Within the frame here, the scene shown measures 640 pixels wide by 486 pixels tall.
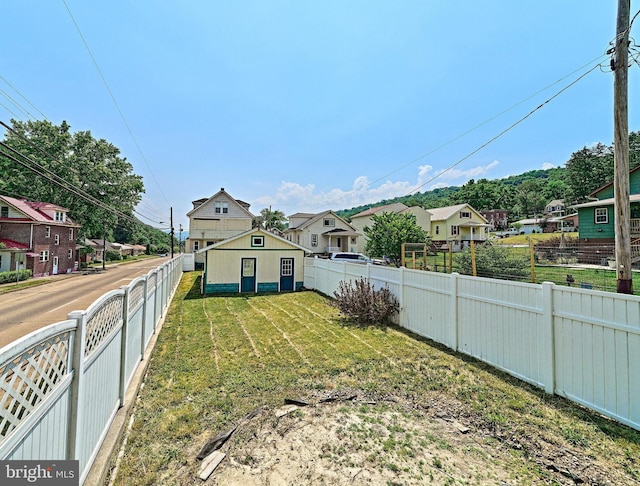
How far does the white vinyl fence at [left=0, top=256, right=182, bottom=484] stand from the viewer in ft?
5.00

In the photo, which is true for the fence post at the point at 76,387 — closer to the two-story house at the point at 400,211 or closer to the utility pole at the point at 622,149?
the utility pole at the point at 622,149

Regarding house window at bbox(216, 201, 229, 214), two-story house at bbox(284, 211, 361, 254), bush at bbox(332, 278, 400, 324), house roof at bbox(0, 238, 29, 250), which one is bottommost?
bush at bbox(332, 278, 400, 324)

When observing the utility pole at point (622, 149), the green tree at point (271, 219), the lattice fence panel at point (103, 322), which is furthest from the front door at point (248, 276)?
the green tree at point (271, 219)

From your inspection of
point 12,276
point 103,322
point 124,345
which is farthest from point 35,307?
point 103,322

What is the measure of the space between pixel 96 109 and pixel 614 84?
51.7ft

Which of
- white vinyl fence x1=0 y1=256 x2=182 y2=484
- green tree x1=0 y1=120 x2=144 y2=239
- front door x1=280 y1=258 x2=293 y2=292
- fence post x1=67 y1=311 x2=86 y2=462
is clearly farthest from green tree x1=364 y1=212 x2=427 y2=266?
green tree x1=0 y1=120 x2=144 y2=239

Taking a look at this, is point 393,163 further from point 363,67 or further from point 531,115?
point 531,115

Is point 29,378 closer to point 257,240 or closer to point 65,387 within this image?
point 65,387

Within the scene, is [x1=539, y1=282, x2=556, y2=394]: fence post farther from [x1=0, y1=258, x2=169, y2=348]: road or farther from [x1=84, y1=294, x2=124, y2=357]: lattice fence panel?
[x1=0, y1=258, x2=169, y2=348]: road

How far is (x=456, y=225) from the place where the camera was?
121 ft

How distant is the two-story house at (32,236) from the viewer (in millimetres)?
23047

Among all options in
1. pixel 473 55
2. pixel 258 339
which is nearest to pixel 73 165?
pixel 258 339

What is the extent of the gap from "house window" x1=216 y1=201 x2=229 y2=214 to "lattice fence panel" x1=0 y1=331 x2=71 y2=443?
3081cm

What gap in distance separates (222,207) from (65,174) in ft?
47.5
